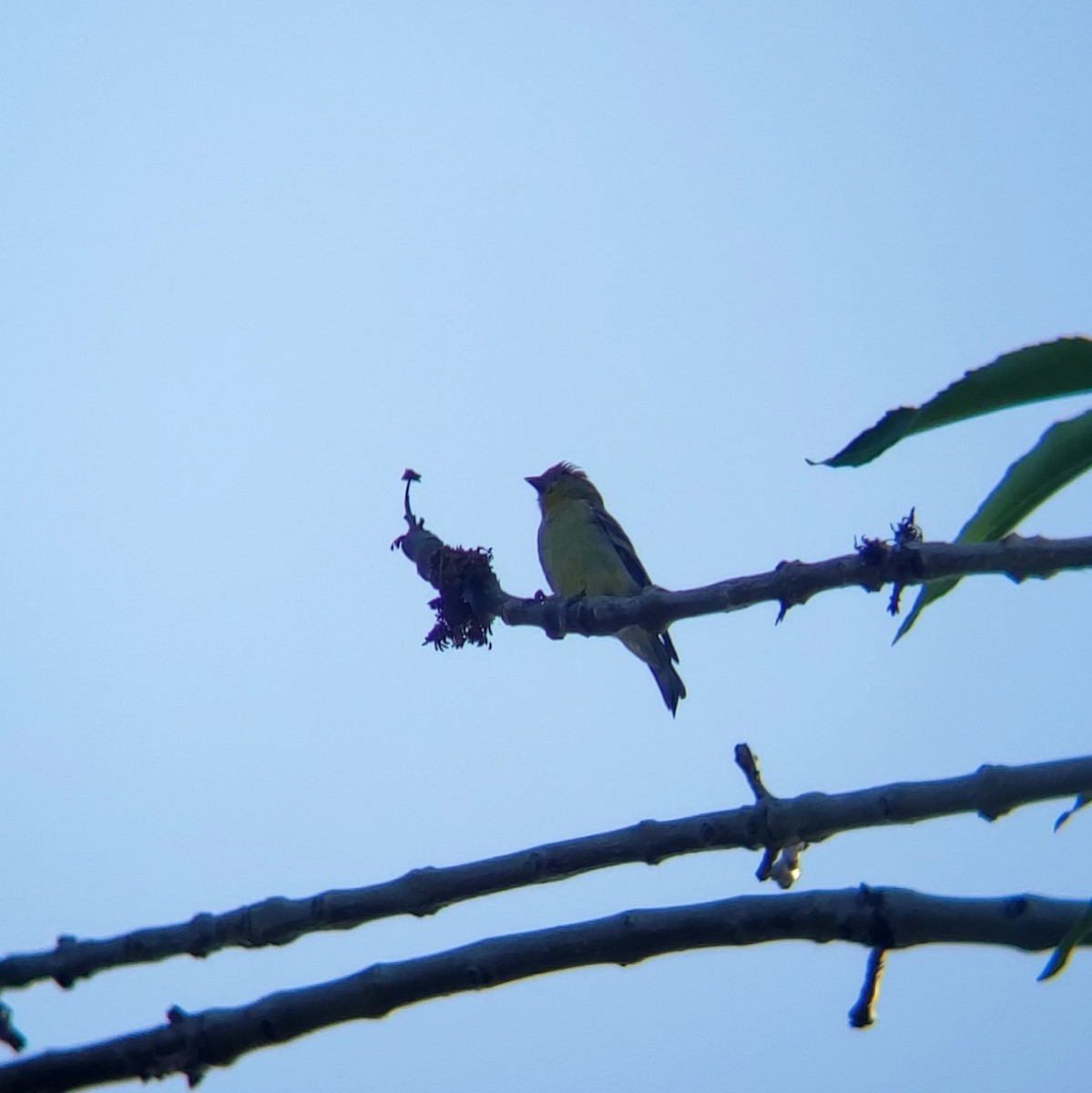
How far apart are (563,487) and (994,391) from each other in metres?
9.73

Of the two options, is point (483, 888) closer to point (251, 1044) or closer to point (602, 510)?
point (251, 1044)

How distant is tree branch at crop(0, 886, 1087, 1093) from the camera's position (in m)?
2.34

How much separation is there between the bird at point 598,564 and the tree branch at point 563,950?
7546mm

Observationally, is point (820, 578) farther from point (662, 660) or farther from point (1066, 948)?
point (662, 660)

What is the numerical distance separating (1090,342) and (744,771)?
1.18m

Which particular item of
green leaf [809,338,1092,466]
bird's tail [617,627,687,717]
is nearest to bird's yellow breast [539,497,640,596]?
bird's tail [617,627,687,717]

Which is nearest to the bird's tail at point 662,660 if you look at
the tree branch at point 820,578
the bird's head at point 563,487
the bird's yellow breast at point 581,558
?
the bird's yellow breast at point 581,558

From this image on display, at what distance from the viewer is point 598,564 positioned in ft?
34.8

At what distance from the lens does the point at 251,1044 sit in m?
2.36

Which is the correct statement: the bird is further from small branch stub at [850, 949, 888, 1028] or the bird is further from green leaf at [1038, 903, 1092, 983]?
green leaf at [1038, 903, 1092, 983]

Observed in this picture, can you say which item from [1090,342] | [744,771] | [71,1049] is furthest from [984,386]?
[71,1049]

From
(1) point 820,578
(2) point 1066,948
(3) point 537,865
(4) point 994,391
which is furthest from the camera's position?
(1) point 820,578

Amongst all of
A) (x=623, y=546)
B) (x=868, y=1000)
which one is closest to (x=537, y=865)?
(x=868, y=1000)

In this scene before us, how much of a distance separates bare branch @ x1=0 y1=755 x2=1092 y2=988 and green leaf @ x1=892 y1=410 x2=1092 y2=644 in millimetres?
337
